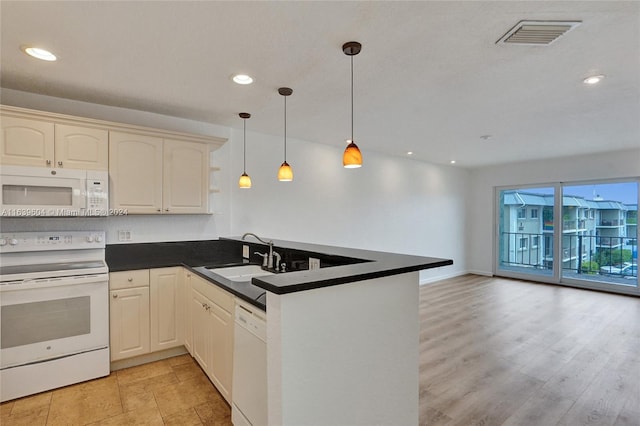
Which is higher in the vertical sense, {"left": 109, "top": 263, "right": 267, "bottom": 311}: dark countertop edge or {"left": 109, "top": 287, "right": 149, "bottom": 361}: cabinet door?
{"left": 109, "top": 263, "right": 267, "bottom": 311}: dark countertop edge

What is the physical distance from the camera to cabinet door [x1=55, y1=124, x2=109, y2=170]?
2748mm

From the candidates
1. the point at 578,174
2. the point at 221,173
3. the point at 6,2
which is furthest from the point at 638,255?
the point at 6,2

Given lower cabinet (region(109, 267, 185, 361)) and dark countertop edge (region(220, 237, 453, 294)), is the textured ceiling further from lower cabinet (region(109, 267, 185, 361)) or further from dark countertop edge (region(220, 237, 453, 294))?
lower cabinet (region(109, 267, 185, 361))

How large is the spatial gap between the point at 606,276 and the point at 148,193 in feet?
25.4

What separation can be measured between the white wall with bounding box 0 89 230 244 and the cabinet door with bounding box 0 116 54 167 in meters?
0.47

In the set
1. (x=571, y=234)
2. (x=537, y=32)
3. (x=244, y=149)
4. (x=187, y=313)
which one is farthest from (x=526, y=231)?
(x=187, y=313)

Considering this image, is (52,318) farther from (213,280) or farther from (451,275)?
(451,275)

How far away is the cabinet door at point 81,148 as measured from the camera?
2.75 metres

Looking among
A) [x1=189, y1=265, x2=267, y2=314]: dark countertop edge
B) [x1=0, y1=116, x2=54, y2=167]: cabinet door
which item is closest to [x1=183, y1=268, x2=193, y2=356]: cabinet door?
[x1=189, y1=265, x2=267, y2=314]: dark countertop edge

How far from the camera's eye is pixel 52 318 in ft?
8.37

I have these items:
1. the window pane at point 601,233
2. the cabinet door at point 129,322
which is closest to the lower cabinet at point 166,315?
the cabinet door at point 129,322

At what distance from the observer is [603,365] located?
3010 mm

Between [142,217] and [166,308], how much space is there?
3.32 ft

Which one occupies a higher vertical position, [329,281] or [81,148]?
[81,148]
